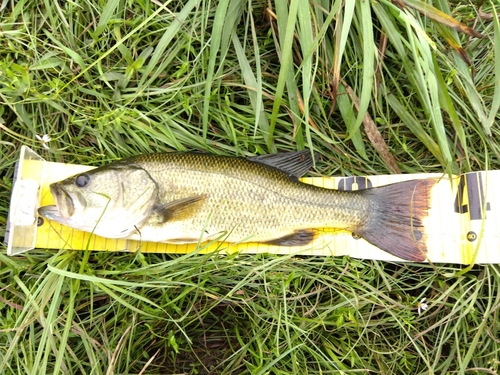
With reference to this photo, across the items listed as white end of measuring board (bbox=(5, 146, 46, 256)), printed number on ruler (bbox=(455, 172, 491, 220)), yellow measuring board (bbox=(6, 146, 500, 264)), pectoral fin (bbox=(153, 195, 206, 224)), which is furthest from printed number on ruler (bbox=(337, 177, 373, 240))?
white end of measuring board (bbox=(5, 146, 46, 256))

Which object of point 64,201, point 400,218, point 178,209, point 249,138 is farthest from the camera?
point 249,138

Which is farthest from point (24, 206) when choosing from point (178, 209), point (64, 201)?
point (178, 209)

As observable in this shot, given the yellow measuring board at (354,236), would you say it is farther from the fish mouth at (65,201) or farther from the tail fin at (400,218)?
the fish mouth at (65,201)

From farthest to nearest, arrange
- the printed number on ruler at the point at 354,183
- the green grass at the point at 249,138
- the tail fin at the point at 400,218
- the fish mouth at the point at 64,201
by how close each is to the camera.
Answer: the printed number on ruler at the point at 354,183, the tail fin at the point at 400,218, the green grass at the point at 249,138, the fish mouth at the point at 64,201

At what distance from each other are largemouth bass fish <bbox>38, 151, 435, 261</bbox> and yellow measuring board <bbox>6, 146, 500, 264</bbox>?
0.10m

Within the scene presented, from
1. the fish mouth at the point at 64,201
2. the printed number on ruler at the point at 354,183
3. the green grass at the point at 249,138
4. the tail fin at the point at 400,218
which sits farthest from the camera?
the printed number on ruler at the point at 354,183

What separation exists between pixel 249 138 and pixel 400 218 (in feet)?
4.01

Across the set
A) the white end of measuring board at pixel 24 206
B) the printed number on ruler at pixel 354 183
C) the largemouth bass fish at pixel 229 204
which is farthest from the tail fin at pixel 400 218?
the white end of measuring board at pixel 24 206

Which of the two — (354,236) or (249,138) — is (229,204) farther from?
(354,236)

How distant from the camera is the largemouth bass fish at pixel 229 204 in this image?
264 cm

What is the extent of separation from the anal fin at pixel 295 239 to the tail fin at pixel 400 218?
1.23 feet

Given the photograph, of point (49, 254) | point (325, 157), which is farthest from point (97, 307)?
point (325, 157)

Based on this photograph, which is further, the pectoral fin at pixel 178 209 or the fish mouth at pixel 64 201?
the pectoral fin at pixel 178 209

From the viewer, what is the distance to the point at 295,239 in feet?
9.45
